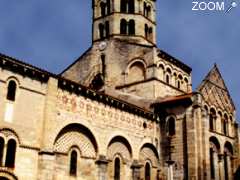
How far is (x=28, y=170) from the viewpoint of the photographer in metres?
19.6

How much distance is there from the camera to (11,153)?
759 inches

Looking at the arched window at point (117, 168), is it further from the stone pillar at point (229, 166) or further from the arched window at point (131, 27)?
the arched window at point (131, 27)

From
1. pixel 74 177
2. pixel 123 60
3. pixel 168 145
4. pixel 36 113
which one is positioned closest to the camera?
pixel 36 113

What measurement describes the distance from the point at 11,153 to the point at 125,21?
2057cm

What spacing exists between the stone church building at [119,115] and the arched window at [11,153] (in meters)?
0.05

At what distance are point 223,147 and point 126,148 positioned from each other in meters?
9.31

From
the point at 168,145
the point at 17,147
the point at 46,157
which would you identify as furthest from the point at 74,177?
the point at 168,145

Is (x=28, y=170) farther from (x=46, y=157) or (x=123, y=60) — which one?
(x=123, y=60)

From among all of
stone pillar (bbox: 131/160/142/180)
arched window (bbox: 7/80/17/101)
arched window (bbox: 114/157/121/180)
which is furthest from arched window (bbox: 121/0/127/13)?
arched window (bbox: 7/80/17/101)

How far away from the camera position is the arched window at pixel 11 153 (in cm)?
1906

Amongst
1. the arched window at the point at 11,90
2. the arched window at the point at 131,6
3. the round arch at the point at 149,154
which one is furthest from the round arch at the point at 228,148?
the arched window at the point at 11,90

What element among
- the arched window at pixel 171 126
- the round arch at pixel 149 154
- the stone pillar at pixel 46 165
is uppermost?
the arched window at pixel 171 126

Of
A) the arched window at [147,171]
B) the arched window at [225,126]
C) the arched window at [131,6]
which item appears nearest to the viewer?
the arched window at [147,171]

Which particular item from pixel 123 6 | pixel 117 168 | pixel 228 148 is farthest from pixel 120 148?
pixel 123 6
